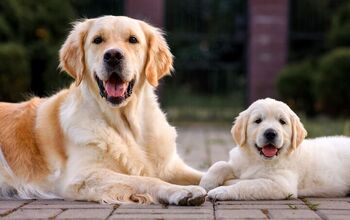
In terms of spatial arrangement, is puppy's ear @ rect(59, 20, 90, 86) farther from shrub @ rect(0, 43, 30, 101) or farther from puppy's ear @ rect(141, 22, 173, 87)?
shrub @ rect(0, 43, 30, 101)

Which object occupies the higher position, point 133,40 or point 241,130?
point 133,40

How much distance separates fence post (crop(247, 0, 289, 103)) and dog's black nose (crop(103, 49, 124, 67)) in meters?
10.4

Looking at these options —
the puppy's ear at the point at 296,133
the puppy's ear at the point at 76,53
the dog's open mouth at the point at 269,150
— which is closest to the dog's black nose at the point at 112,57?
the puppy's ear at the point at 76,53

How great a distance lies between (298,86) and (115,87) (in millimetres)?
10119

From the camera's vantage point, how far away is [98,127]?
5523 millimetres

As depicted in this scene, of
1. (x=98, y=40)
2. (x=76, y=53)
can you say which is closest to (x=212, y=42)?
(x=76, y=53)

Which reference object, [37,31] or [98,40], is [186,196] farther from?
[37,31]

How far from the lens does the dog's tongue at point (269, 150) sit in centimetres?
540

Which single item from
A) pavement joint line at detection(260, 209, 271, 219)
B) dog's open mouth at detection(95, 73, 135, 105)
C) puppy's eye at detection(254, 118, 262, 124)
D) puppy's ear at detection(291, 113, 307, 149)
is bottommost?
pavement joint line at detection(260, 209, 271, 219)

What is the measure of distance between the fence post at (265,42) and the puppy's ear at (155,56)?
9.78 meters

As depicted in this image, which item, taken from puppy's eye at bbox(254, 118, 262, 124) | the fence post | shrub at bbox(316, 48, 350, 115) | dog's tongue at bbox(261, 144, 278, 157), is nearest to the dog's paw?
dog's tongue at bbox(261, 144, 278, 157)

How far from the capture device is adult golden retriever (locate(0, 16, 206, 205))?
17.6 feet

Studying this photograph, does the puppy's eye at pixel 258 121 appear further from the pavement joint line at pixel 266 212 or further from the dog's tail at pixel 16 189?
the dog's tail at pixel 16 189

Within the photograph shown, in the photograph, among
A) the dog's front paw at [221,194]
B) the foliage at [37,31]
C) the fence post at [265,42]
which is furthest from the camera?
the fence post at [265,42]
